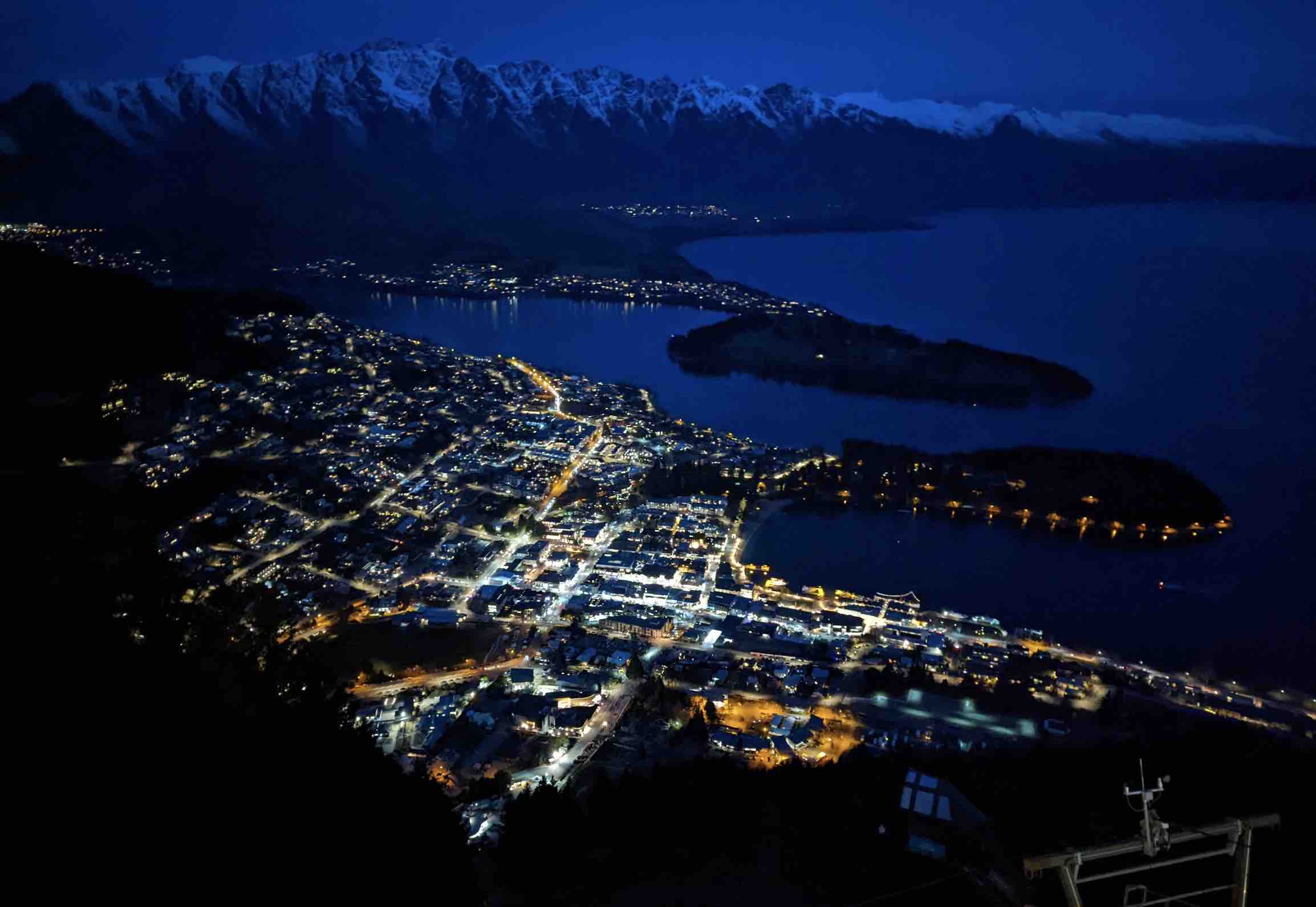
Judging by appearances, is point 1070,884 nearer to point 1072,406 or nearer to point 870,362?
point 1072,406

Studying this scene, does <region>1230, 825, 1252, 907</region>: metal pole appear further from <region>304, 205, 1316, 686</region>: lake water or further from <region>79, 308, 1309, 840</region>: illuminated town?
<region>304, 205, 1316, 686</region>: lake water

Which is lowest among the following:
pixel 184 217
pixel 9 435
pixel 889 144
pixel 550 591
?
pixel 550 591

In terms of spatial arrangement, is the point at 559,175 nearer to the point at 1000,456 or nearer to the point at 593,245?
the point at 593,245

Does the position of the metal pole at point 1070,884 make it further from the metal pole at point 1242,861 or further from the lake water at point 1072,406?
the lake water at point 1072,406

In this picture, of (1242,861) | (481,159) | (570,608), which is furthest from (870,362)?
(481,159)

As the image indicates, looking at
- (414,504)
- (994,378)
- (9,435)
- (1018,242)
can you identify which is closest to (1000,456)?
(994,378)
